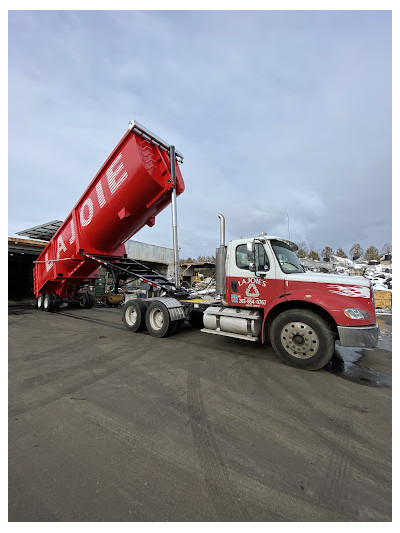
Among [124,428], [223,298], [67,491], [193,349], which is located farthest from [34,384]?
[223,298]

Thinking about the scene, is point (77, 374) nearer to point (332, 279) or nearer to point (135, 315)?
point (135, 315)

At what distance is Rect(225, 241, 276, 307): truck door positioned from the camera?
192 inches

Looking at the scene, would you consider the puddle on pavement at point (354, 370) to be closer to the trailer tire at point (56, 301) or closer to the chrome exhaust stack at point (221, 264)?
the chrome exhaust stack at point (221, 264)

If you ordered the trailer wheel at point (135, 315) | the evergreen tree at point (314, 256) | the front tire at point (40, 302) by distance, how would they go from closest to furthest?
1. the trailer wheel at point (135, 315)
2. the front tire at point (40, 302)
3. the evergreen tree at point (314, 256)

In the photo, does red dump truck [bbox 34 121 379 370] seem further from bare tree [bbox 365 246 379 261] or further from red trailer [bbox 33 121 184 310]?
bare tree [bbox 365 246 379 261]

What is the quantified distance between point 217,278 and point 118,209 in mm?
3482

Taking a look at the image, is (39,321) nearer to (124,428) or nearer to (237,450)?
(124,428)

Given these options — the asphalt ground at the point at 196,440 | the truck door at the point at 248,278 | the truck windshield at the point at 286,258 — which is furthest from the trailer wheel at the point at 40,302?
the truck windshield at the point at 286,258

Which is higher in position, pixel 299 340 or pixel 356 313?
pixel 356 313

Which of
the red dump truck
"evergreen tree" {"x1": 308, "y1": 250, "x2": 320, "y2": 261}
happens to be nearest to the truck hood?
the red dump truck

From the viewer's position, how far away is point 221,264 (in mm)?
5598

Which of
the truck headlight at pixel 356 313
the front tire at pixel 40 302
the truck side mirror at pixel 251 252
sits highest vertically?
the truck side mirror at pixel 251 252

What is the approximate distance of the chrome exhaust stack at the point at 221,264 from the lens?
5.58 metres

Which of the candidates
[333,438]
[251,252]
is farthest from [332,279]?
[333,438]
